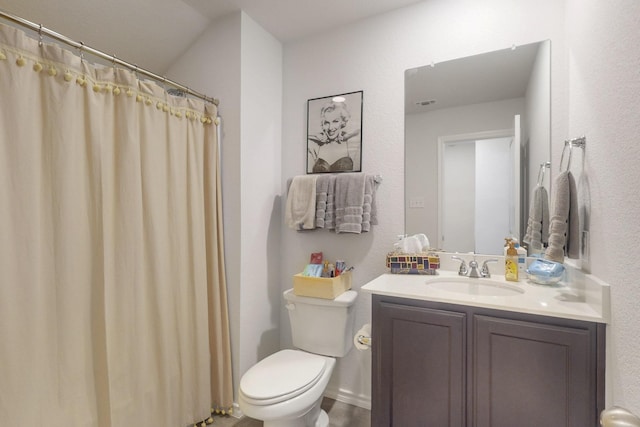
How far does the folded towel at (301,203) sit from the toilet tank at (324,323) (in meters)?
0.46

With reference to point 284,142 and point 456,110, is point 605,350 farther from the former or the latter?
point 284,142

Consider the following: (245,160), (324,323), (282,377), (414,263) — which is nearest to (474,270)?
(414,263)

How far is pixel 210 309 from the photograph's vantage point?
1929 mm

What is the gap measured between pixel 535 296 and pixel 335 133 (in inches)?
57.5

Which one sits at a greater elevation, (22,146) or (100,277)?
(22,146)

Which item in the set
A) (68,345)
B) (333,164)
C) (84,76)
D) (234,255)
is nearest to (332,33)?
(333,164)

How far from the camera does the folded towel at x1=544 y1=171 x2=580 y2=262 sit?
1246mm

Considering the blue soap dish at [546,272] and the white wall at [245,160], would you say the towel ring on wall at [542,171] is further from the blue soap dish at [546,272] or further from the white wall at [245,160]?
the white wall at [245,160]

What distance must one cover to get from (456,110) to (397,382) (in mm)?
1510

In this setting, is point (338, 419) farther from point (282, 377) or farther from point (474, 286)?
point (474, 286)

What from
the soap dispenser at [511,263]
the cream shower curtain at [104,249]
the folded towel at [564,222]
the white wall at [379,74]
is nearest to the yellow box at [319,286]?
the white wall at [379,74]

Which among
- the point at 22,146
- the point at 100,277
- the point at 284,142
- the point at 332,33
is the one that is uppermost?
the point at 332,33

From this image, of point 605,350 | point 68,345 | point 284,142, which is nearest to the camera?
point 605,350

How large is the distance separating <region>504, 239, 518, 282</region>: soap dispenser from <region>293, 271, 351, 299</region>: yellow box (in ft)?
2.95
